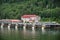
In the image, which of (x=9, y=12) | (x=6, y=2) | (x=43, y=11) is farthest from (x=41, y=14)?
(x=6, y=2)

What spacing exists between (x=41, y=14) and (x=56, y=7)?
19.6ft

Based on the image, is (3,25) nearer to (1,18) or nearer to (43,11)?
(1,18)

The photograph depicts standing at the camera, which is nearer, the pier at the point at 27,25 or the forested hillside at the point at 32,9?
the pier at the point at 27,25

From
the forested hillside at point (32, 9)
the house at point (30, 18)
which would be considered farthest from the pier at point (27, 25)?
the forested hillside at point (32, 9)

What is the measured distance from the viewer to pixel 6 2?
90062 mm

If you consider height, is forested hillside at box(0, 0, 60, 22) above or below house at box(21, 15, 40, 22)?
above

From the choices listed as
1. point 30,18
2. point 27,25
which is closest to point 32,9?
point 30,18

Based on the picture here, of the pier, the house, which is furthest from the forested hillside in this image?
the pier

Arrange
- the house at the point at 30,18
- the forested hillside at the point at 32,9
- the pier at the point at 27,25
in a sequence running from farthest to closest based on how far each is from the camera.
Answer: the forested hillside at the point at 32,9 < the house at the point at 30,18 < the pier at the point at 27,25

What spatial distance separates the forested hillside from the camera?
76875mm

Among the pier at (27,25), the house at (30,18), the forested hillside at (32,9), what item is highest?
the forested hillside at (32,9)

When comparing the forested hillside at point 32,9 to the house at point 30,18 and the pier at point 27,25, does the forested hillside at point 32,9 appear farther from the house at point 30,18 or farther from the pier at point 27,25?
the pier at point 27,25

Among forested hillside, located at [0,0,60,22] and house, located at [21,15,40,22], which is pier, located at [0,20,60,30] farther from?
forested hillside, located at [0,0,60,22]

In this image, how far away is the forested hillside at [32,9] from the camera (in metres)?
76.9
